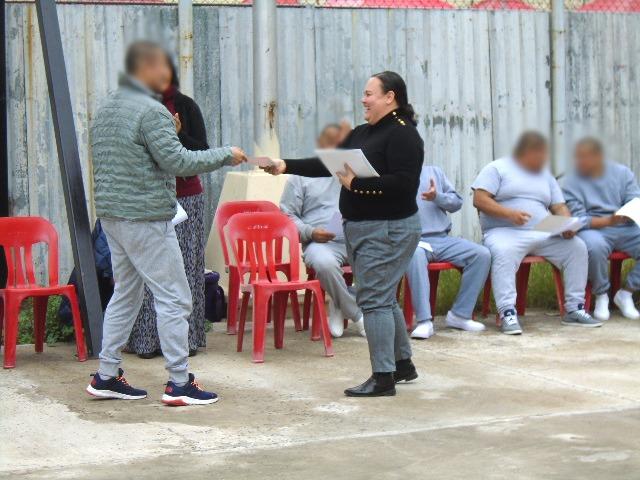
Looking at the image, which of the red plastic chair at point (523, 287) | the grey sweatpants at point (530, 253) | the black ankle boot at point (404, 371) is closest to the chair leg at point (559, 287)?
the red plastic chair at point (523, 287)

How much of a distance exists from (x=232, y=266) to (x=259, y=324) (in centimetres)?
105

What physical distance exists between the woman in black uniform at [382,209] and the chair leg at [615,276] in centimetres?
344

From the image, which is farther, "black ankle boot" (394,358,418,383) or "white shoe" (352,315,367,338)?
"white shoe" (352,315,367,338)

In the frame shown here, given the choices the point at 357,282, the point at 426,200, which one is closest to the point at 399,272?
the point at 357,282

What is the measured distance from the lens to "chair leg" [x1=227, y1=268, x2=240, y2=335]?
30.4ft

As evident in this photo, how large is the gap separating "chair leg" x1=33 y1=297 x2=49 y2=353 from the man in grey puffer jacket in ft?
5.10

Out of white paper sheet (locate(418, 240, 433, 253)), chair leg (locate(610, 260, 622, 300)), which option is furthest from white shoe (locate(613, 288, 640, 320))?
white paper sheet (locate(418, 240, 433, 253))

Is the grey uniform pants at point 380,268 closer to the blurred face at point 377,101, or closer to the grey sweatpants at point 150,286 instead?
the blurred face at point 377,101

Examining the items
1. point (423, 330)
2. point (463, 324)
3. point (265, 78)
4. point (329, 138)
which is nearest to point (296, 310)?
point (423, 330)

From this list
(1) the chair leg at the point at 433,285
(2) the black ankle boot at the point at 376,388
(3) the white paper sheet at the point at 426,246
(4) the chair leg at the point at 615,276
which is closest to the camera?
(2) the black ankle boot at the point at 376,388

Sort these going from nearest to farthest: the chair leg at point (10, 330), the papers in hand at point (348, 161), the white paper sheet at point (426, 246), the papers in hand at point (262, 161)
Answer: the papers in hand at point (348, 161)
the papers in hand at point (262, 161)
the chair leg at point (10, 330)
the white paper sheet at point (426, 246)

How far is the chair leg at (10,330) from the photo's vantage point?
802cm

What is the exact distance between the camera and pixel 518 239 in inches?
372

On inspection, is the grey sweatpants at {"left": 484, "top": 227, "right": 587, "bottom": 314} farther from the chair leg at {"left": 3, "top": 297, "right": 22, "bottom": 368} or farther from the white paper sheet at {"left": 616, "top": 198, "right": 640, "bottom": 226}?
the chair leg at {"left": 3, "top": 297, "right": 22, "bottom": 368}
